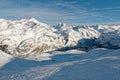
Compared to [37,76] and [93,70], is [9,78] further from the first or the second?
[93,70]

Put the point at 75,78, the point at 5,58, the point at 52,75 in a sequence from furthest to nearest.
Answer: the point at 5,58
the point at 52,75
the point at 75,78

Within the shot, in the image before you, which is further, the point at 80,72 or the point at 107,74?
the point at 80,72

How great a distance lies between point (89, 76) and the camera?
34250mm

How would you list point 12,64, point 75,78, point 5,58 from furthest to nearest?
point 5,58 → point 12,64 → point 75,78

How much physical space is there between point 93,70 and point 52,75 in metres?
5.76

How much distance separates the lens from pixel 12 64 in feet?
230

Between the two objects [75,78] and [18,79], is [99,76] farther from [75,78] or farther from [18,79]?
[18,79]

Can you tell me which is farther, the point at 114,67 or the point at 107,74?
the point at 114,67

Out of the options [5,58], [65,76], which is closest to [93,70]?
[65,76]

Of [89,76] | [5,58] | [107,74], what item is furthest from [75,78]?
[5,58]

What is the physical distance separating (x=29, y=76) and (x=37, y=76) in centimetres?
153

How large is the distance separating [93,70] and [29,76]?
8805mm

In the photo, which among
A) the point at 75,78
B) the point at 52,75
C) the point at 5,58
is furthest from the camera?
the point at 5,58

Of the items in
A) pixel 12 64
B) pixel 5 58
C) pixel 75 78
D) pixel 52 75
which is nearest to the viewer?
pixel 75 78
